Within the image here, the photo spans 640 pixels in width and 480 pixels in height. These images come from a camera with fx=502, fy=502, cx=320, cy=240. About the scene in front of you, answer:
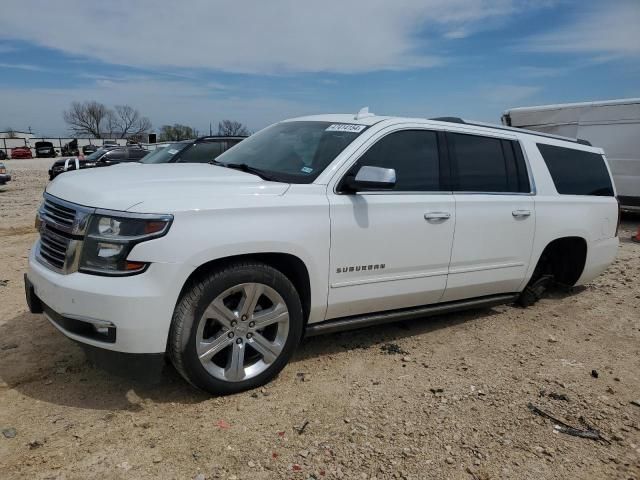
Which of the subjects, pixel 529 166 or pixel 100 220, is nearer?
pixel 100 220

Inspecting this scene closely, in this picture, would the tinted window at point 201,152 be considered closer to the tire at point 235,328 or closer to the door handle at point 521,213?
the door handle at point 521,213

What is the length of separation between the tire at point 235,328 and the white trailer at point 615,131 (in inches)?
403

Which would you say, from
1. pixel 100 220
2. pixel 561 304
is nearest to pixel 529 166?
pixel 561 304

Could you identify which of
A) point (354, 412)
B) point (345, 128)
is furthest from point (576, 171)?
point (354, 412)

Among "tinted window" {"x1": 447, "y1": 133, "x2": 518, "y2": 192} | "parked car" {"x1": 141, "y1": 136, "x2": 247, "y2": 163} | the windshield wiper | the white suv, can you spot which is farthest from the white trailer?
the windshield wiper

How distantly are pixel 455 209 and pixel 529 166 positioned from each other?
3.86 feet

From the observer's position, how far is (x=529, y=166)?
15.1 ft

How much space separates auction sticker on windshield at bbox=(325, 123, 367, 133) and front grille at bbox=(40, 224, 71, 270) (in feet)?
6.68

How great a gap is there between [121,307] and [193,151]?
277 inches

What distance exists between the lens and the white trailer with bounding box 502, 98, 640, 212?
10.6 meters

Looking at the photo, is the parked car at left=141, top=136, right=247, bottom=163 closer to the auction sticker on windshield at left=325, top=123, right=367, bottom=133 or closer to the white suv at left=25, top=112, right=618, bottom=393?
the white suv at left=25, top=112, right=618, bottom=393

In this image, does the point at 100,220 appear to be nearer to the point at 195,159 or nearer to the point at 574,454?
the point at 574,454

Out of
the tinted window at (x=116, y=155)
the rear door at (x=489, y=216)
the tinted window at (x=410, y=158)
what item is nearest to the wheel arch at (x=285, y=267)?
the tinted window at (x=410, y=158)

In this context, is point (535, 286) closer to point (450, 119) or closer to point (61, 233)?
point (450, 119)
